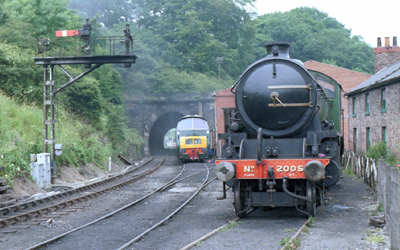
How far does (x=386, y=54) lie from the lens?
26.9 metres

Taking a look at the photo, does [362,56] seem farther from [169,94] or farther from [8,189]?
[8,189]

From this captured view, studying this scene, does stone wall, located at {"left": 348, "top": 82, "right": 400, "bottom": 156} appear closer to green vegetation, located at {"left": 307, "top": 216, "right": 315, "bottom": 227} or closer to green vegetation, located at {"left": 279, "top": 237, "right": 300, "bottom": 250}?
green vegetation, located at {"left": 307, "top": 216, "right": 315, "bottom": 227}

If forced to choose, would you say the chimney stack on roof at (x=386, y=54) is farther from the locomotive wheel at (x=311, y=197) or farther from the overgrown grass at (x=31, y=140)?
the locomotive wheel at (x=311, y=197)

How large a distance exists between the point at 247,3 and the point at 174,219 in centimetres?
4961

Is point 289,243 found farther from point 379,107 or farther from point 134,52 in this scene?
point 134,52

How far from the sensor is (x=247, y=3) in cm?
5588

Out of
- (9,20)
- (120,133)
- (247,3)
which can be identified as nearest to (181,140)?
(120,133)

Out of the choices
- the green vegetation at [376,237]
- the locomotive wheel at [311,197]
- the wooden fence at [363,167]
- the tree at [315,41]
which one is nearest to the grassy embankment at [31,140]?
the locomotive wheel at [311,197]

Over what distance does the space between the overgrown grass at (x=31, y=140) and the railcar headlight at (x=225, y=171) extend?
631 cm

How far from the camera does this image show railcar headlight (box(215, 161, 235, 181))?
8.45 metres

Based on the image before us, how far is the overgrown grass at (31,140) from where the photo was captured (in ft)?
44.1

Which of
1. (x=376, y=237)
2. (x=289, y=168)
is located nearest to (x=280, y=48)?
(x=289, y=168)

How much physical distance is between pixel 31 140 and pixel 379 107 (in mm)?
14614

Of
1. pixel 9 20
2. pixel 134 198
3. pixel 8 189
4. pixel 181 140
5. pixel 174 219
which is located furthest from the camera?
pixel 181 140
